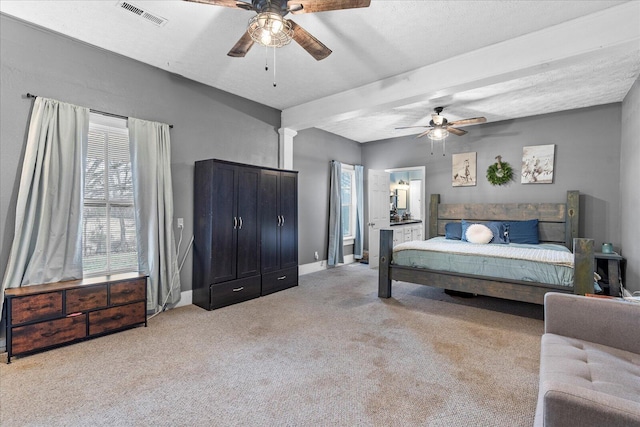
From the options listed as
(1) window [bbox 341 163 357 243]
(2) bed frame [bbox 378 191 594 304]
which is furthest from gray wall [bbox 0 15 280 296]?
(2) bed frame [bbox 378 191 594 304]

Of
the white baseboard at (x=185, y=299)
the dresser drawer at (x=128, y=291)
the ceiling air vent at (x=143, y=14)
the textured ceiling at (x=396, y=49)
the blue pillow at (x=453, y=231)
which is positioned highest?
the ceiling air vent at (x=143, y=14)

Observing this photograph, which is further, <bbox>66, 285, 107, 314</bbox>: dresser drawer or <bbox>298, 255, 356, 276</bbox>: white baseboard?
<bbox>298, 255, 356, 276</bbox>: white baseboard

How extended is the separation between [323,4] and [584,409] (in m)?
2.43

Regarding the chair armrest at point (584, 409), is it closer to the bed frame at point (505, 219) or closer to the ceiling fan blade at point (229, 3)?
the bed frame at point (505, 219)

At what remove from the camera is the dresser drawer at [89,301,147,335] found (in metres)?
2.80

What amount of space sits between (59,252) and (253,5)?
2787 millimetres

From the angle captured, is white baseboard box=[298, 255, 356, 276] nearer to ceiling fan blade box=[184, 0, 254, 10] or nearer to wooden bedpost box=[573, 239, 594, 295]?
wooden bedpost box=[573, 239, 594, 295]

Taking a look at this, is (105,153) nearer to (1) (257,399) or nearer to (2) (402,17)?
(1) (257,399)

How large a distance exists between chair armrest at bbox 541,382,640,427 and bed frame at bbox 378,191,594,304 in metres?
2.43

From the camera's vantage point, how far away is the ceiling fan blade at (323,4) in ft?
6.37

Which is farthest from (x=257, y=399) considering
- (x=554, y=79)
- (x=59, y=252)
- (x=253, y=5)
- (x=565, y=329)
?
(x=554, y=79)

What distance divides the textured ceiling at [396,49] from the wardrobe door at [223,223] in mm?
1265

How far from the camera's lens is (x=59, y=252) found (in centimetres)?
287

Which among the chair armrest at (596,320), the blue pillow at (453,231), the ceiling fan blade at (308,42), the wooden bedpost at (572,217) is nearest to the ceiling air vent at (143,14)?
the ceiling fan blade at (308,42)
